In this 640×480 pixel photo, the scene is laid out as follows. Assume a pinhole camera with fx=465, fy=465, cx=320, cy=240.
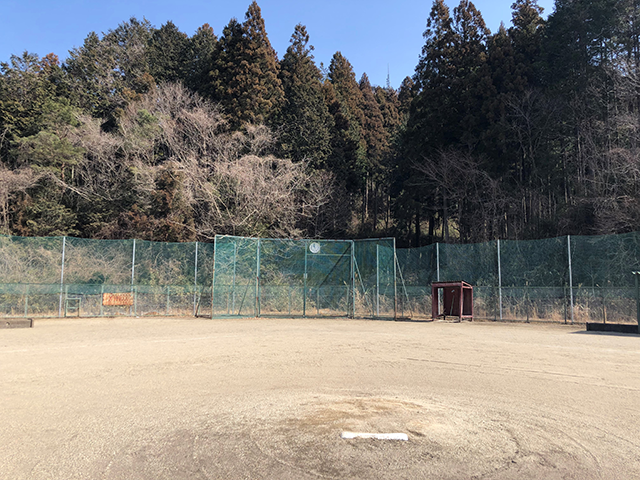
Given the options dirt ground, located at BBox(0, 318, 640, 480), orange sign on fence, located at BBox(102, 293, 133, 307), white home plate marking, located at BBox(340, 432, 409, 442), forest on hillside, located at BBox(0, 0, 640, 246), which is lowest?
dirt ground, located at BBox(0, 318, 640, 480)

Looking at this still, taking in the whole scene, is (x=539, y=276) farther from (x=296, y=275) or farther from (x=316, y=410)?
(x=316, y=410)

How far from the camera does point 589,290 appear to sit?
51.2ft

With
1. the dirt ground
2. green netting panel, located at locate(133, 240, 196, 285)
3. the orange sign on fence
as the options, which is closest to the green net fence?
green netting panel, located at locate(133, 240, 196, 285)

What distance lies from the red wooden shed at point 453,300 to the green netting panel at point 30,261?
1492 cm

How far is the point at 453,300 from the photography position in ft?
59.7

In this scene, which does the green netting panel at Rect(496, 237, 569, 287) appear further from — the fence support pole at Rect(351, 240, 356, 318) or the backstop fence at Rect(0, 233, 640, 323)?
the fence support pole at Rect(351, 240, 356, 318)

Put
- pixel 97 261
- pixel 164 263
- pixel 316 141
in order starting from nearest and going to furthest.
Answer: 1. pixel 97 261
2. pixel 164 263
3. pixel 316 141

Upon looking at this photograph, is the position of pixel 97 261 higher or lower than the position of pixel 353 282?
higher

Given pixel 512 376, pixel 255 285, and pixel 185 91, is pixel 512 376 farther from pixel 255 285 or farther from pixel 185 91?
pixel 185 91

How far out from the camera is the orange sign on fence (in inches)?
715

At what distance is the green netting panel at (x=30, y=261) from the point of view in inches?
741

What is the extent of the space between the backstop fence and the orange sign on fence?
4 centimetres

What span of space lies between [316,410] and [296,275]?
15020 mm

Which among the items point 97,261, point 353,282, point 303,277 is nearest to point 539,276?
point 353,282
